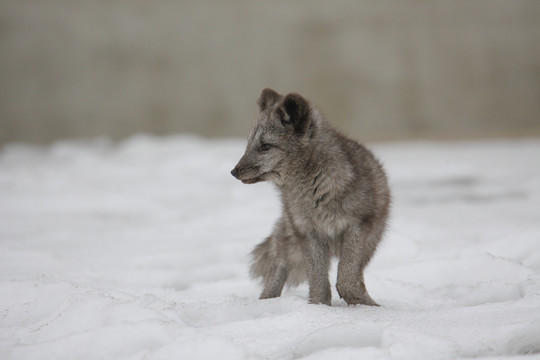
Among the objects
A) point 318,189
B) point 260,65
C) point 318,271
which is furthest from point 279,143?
point 260,65

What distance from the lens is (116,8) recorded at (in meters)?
12.0

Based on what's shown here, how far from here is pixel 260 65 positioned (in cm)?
1208

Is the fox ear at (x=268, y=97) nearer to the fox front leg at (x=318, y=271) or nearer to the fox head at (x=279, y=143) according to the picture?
the fox head at (x=279, y=143)

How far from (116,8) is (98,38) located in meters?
0.68

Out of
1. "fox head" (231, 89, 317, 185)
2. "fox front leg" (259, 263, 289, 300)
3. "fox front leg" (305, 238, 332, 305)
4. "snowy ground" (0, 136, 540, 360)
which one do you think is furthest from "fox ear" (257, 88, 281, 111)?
"snowy ground" (0, 136, 540, 360)

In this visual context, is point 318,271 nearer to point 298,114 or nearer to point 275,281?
point 275,281

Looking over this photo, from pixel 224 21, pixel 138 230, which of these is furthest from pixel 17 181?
pixel 224 21

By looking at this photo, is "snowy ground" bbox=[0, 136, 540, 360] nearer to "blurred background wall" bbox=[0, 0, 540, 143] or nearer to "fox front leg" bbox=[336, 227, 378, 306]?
"fox front leg" bbox=[336, 227, 378, 306]

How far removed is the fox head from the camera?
3689mm

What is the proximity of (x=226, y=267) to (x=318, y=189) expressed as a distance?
1460 millimetres

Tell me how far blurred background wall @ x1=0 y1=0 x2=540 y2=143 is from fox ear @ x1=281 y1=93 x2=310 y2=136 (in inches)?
313

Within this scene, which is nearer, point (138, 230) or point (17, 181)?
point (138, 230)

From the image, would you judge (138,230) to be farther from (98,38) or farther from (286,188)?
(98,38)

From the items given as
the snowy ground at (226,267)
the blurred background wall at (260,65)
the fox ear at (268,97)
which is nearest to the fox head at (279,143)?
the fox ear at (268,97)
